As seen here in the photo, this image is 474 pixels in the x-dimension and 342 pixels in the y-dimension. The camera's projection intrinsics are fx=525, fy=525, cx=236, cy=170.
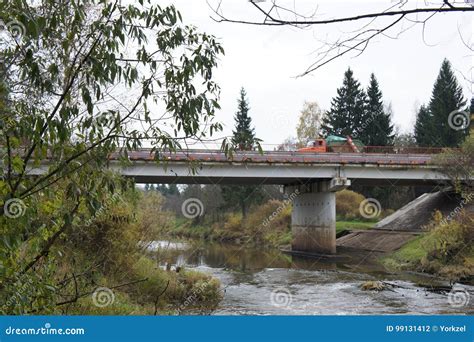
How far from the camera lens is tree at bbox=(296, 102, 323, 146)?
64.0m

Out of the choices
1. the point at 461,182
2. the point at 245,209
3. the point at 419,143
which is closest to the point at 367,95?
the point at 419,143

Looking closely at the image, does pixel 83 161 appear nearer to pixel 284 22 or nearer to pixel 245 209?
pixel 284 22

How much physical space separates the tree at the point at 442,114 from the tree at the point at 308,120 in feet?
38.9

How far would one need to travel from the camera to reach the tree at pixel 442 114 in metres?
54.6

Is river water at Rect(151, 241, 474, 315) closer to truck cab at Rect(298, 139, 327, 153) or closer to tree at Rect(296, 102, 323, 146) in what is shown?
truck cab at Rect(298, 139, 327, 153)

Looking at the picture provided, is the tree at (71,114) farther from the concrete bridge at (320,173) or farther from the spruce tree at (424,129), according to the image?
the spruce tree at (424,129)

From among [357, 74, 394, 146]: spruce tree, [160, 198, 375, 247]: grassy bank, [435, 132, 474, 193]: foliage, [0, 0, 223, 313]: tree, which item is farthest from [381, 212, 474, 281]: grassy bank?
[357, 74, 394, 146]: spruce tree

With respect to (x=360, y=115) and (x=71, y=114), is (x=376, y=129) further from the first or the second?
(x=71, y=114)

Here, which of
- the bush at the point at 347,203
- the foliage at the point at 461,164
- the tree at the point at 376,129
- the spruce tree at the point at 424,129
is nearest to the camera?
the foliage at the point at 461,164

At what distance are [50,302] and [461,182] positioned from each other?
101 feet

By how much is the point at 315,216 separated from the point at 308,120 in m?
27.1

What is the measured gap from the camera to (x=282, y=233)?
50.5 meters

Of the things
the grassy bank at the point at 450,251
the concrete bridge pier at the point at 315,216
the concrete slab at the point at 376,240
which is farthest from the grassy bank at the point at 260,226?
the grassy bank at the point at 450,251

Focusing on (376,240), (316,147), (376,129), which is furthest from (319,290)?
(376,129)
